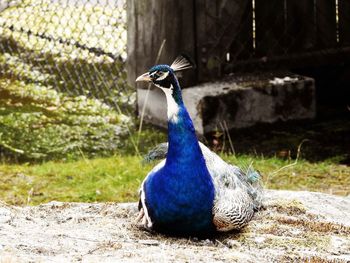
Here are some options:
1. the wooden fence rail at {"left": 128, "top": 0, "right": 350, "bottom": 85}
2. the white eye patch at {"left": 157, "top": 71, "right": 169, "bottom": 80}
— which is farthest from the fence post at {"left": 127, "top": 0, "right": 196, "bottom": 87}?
the white eye patch at {"left": 157, "top": 71, "right": 169, "bottom": 80}

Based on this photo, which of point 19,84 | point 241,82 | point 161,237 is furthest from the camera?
point 19,84

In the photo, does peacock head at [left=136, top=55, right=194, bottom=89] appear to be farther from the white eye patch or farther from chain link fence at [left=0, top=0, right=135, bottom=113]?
chain link fence at [left=0, top=0, right=135, bottom=113]

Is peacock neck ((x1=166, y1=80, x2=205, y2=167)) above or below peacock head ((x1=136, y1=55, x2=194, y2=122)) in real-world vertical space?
below

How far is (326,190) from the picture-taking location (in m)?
6.36

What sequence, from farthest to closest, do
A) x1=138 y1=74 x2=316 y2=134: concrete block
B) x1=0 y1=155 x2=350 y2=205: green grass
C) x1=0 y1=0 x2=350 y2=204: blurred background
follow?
x1=138 y1=74 x2=316 y2=134: concrete block → x1=0 y1=0 x2=350 y2=204: blurred background → x1=0 y1=155 x2=350 y2=205: green grass

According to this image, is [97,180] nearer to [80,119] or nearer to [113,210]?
[113,210]

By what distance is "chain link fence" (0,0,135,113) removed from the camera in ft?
28.8

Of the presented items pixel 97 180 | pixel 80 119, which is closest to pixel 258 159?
pixel 97 180

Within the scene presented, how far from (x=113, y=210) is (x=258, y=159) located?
2.06 metres

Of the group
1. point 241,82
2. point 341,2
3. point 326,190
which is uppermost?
point 341,2

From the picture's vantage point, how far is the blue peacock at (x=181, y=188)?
4.38 m

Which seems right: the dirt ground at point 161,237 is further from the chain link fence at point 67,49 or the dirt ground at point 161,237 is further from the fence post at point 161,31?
the chain link fence at point 67,49

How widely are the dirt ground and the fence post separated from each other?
2456 mm

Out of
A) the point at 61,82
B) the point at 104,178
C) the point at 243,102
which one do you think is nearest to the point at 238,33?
the point at 243,102
